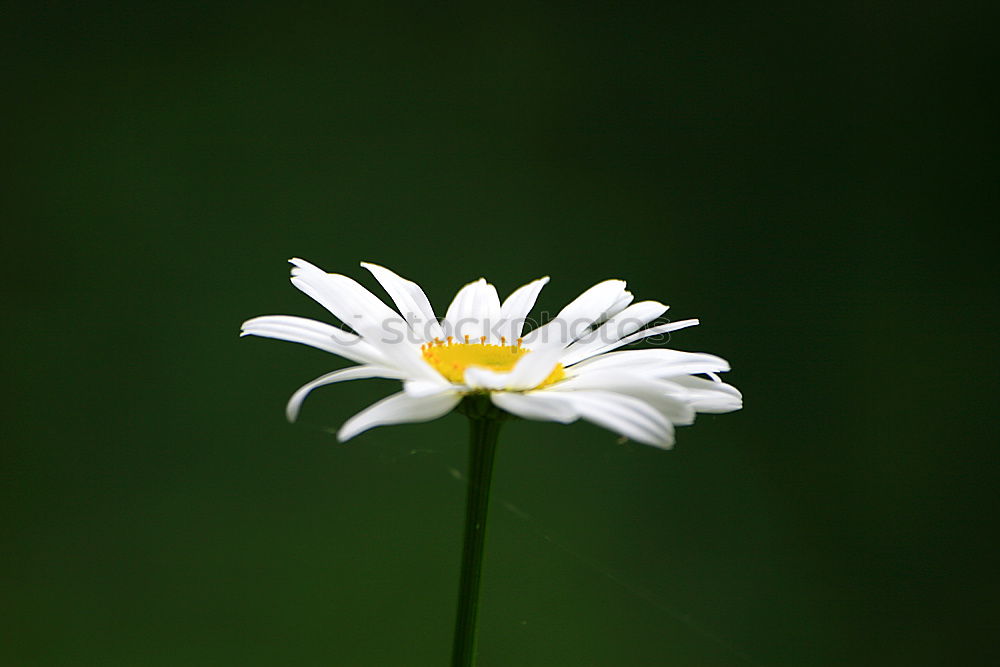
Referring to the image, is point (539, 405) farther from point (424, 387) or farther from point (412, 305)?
point (412, 305)

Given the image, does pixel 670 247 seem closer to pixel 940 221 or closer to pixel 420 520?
pixel 940 221

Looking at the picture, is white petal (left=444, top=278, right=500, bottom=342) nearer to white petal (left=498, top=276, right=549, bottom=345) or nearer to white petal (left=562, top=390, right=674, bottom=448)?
white petal (left=498, top=276, right=549, bottom=345)

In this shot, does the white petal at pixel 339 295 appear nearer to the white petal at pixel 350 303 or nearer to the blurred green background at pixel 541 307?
the white petal at pixel 350 303

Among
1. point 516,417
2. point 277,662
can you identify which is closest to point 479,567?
point 516,417

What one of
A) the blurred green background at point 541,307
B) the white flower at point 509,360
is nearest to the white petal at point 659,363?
the white flower at point 509,360

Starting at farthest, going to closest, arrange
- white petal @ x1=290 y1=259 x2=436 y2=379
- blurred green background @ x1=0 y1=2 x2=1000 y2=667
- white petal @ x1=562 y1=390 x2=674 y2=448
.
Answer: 1. blurred green background @ x1=0 y1=2 x2=1000 y2=667
2. white petal @ x1=290 y1=259 x2=436 y2=379
3. white petal @ x1=562 y1=390 x2=674 y2=448

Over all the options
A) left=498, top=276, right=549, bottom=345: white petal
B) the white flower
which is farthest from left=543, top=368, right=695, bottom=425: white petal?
left=498, top=276, right=549, bottom=345: white petal

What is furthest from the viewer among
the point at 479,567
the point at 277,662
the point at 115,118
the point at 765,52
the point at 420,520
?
the point at 765,52

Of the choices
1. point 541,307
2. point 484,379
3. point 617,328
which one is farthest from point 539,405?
point 541,307
